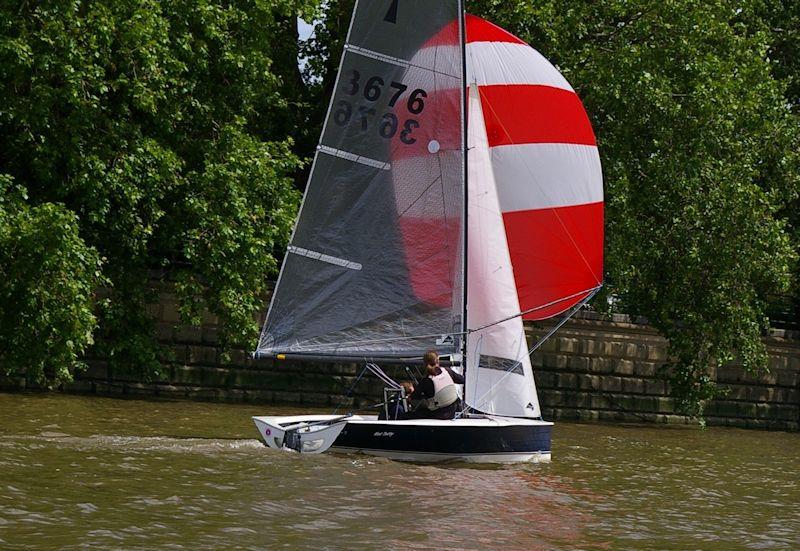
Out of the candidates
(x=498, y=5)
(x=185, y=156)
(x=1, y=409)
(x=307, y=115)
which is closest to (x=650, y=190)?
(x=498, y=5)

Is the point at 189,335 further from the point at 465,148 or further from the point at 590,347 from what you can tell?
the point at 465,148

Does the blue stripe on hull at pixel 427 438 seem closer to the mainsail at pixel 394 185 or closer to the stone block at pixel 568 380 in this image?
the mainsail at pixel 394 185

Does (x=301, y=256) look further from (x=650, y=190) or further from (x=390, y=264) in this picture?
(x=650, y=190)

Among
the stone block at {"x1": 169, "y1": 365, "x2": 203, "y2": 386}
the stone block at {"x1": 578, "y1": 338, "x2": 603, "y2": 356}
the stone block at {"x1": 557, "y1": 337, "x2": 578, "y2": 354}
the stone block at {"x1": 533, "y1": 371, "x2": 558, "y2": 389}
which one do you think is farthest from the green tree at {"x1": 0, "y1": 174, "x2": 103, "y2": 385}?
the stone block at {"x1": 578, "y1": 338, "x2": 603, "y2": 356}

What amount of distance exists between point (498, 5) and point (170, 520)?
18.0 m

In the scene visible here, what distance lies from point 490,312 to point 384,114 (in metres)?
3.22

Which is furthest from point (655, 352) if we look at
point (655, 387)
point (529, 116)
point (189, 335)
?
point (529, 116)

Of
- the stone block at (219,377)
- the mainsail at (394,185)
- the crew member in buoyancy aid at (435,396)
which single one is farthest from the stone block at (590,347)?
the crew member in buoyancy aid at (435,396)

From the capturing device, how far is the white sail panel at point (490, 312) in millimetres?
19625

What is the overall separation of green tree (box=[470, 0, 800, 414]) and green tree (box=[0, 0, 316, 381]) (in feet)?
18.8

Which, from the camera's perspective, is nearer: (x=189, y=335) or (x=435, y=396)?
(x=435, y=396)

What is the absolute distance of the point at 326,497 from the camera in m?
14.7

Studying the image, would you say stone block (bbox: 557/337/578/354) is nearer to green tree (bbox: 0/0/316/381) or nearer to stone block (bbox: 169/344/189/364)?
green tree (bbox: 0/0/316/381)

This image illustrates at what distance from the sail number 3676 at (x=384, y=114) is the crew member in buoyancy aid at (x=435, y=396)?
10.9 feet
